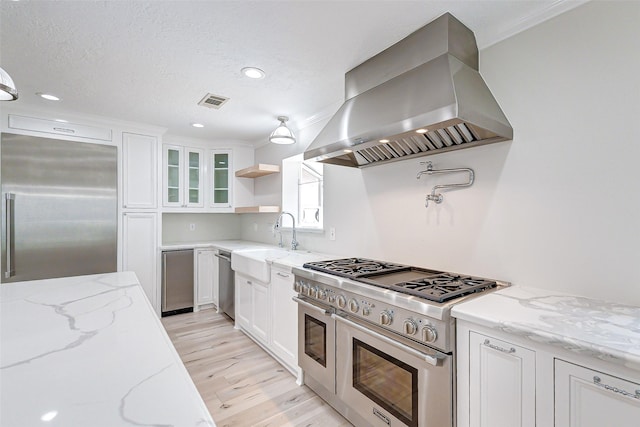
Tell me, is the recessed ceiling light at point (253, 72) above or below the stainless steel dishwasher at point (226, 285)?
above

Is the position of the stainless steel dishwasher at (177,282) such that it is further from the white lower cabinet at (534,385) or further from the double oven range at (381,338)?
the white lower cabinet at (534,385)

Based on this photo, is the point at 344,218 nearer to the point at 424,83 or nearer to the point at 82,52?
the point at 424,83

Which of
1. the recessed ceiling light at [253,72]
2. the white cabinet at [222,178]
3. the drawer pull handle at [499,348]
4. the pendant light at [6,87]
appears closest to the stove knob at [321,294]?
the drawer pull handle at [499,348]

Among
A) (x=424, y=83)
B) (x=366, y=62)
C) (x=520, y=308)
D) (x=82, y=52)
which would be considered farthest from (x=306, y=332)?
(x=82, y=52)

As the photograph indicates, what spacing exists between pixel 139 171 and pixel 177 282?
1467mm

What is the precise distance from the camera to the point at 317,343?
2.13 meters

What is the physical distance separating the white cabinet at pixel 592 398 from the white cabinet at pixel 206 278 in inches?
146

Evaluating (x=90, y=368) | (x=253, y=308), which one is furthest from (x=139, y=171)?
(x=90, y=368)

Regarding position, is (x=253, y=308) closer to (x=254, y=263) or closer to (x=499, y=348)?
(x=254, y=263)

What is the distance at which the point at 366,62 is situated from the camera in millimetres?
2031

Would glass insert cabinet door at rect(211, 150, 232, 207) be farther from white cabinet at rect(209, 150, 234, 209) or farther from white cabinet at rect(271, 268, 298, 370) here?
white cabinet at rect(271, 268, 298, 370)

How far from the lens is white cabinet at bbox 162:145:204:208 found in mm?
4027

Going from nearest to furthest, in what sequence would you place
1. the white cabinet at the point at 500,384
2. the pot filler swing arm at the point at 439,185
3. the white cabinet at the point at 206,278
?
the white cabinet at the point at 500,384, the pot filler swing arm at the point at 439,185, the white cabinet at the point at 206,278

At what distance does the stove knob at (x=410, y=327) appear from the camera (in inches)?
56.2
